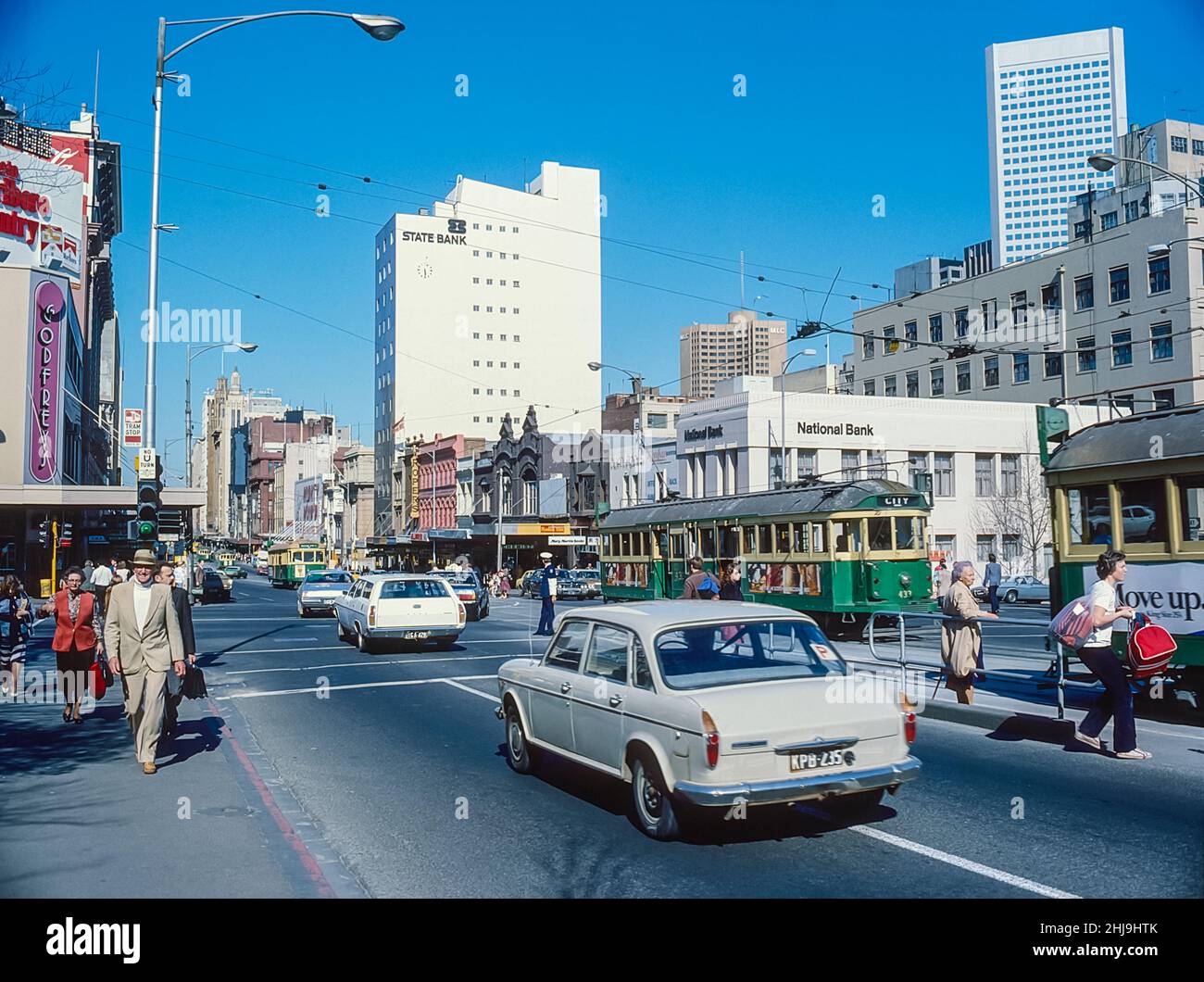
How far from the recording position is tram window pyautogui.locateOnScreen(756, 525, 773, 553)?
89.6ft

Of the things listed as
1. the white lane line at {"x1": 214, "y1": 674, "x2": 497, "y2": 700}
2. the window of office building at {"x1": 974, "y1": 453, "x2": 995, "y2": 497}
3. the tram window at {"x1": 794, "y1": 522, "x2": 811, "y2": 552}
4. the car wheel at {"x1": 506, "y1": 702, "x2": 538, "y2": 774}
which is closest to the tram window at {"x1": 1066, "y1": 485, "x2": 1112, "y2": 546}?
the car wheel at {"x1": 506, "y1": 702, "x2": 538, "y2": 774}

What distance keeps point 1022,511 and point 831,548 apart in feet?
105

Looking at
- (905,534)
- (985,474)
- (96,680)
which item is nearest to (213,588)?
(905,534)

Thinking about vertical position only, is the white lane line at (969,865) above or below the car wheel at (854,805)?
below

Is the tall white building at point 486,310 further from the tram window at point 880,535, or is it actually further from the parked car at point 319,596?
the tram window at point 880,535

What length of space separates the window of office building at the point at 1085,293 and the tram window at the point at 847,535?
3941 centimetres

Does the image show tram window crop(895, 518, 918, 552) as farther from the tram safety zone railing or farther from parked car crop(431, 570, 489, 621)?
parked car crop(431, 570, 489, 621)

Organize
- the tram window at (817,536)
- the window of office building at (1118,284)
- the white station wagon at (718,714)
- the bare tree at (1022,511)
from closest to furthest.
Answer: the white station wagon at (718,714), the tram window at (817,536), the bare tree at (1022,511), the window of office building at (1118,284)

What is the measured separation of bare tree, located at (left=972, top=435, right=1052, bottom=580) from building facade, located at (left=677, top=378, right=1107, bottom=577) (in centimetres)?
5

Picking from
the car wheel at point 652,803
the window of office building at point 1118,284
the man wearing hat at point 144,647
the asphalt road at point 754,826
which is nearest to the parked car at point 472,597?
the asphalt road at point 754,826

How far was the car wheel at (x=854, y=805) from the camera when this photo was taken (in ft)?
26.9

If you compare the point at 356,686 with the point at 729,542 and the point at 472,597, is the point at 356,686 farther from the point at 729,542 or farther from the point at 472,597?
the point at 472,597

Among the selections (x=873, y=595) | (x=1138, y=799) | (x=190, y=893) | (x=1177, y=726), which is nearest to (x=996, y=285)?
(x=873, y=595)
